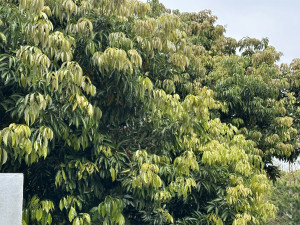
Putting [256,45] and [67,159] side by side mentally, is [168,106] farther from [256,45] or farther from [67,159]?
[256,45]

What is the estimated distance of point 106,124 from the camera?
639 cm

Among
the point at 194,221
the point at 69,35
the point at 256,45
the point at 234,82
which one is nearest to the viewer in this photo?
the point at 69,35

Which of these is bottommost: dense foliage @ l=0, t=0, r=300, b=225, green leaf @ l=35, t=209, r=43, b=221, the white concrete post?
green leaf @ l=35, t=209, r=43, b=221

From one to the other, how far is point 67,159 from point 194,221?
2533mm

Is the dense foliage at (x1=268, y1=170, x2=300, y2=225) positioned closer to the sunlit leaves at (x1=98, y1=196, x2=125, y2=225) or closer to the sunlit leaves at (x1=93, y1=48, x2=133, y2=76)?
the sunlit leaves at (x1=98, y1=196, x2=125, y2=225)

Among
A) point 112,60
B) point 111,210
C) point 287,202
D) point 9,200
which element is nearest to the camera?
point 9,200

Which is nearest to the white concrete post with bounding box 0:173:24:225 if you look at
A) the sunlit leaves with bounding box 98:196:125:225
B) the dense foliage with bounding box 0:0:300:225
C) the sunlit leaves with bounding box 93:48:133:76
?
the dense foliage with bounding box 0:0:300:225

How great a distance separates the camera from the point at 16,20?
5.38m

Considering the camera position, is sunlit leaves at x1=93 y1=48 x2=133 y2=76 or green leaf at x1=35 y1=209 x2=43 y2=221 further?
green leaf at x1=35 y1=209 x2=43 y2=221

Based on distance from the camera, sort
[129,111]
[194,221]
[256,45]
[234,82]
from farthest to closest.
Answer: [256,45] < [234,82] < [194,221] < [129,111]

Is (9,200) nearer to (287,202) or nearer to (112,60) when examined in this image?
(112,60)

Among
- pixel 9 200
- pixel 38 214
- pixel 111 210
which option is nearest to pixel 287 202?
pixel 111 210

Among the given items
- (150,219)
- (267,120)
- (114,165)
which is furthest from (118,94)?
(267,120)

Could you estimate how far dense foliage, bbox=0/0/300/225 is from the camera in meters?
5.02
